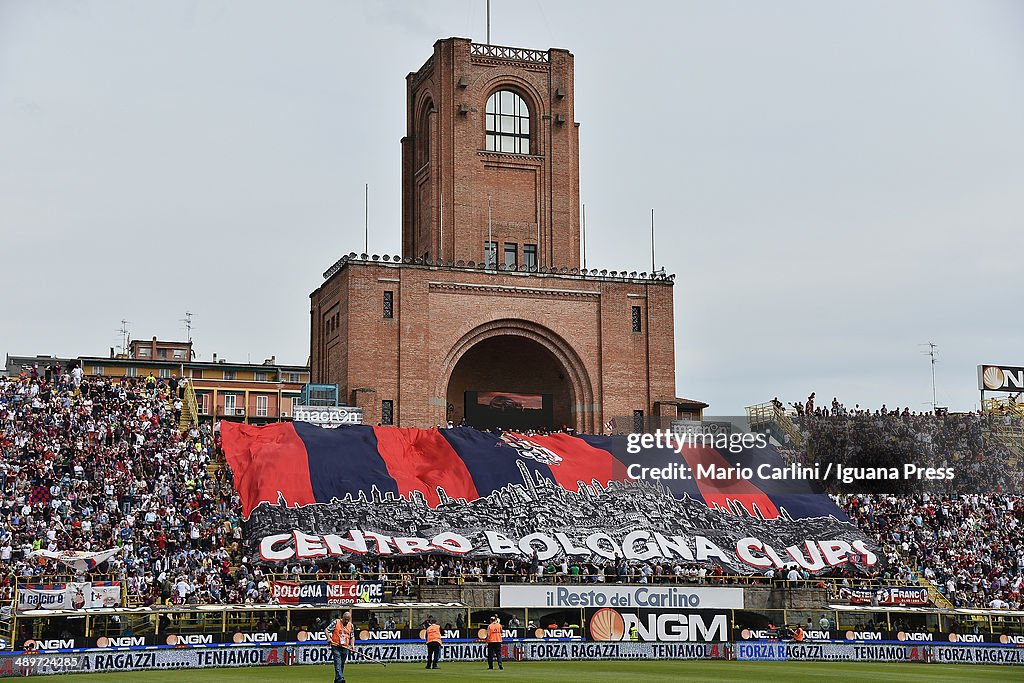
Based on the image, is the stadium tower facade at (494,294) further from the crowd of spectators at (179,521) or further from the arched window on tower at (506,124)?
Answer: the crowd of spectators at (179,521)

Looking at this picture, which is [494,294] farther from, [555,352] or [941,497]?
[941,497]

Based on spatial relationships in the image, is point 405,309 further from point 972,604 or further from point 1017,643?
point 1017,643

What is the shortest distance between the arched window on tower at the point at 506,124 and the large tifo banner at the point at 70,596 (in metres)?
35.0

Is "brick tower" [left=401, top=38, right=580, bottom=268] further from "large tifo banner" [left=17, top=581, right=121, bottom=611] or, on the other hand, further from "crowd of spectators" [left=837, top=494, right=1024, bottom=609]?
"large tifo banner" [left=17, top=581, right=121, bottom=611]

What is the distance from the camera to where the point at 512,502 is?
52219mm

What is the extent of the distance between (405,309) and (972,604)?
91.8 ft

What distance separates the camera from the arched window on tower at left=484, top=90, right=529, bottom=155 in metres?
69.1

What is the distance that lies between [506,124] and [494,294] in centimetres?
1005

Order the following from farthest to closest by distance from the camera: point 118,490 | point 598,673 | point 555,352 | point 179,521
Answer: point 555,352, point 118,490, point 179,521, point 598,673

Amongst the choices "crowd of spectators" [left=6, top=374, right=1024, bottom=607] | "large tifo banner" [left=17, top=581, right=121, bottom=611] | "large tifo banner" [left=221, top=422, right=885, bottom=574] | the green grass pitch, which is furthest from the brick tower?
the green grass pitch

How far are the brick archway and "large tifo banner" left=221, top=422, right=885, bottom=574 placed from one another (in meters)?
7.74

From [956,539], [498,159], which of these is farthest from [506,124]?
[956,539]

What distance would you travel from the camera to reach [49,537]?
43406 millimetres

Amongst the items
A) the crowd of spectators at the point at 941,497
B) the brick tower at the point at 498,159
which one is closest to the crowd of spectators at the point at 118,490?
the brick tower at the point at 498,159
